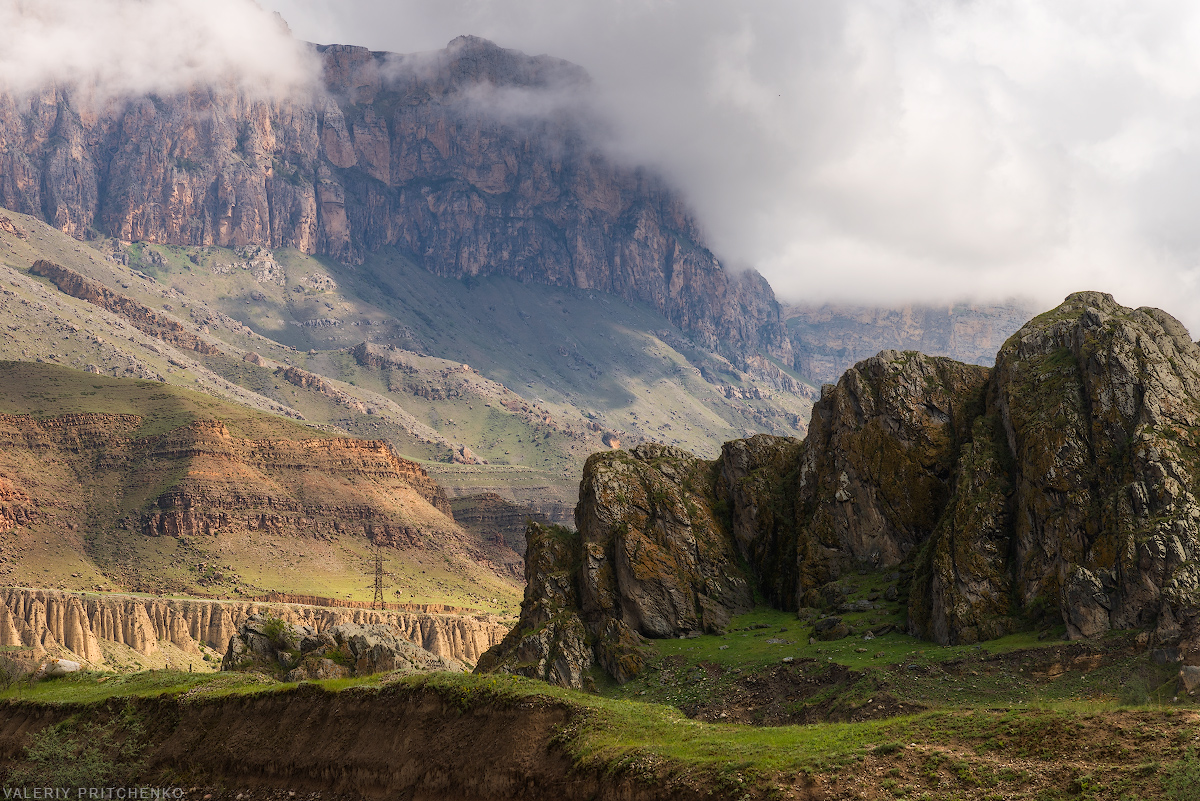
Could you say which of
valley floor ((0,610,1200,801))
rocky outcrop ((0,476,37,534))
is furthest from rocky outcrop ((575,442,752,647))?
rocky outcrop ((0,476,37,534))

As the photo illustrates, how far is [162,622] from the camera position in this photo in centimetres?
14825

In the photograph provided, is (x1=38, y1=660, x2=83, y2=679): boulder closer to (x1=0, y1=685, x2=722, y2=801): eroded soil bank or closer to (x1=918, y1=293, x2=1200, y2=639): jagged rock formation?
(x1=0, y1=685, x2=722, y2=801): eroded soil bank

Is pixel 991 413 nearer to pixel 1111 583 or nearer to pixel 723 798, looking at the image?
pixel 1111 583

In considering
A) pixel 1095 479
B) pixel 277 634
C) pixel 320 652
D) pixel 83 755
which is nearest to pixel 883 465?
pixel 1095 479

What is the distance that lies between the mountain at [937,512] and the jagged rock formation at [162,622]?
2304 inches

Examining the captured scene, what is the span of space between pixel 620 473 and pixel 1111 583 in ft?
113

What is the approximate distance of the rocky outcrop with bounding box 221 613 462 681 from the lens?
6206 centimetres

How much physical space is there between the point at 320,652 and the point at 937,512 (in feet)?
137

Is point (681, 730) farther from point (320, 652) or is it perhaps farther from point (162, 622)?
point (162, 622)

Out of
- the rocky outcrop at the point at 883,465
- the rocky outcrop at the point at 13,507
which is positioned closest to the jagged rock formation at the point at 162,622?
the rocky outcrop at the point at 13,507

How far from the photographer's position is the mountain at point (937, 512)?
52.8m

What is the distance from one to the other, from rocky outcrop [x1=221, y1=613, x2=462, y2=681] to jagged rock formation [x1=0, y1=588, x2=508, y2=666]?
53.5m

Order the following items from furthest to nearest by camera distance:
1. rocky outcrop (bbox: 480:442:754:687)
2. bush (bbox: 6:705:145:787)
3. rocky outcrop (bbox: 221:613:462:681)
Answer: rocky outcrop (bbox: 480:442:754:687), rocky outcrop (bbox: 221:613:462:681), bush (bbox: 6:705:145:787)

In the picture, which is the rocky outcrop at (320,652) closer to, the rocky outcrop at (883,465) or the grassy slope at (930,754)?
the rocky outcrop at (883,465)
